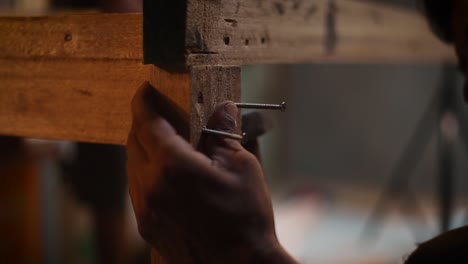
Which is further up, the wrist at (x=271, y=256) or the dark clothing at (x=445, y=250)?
the wrist at (x=271, y=256)

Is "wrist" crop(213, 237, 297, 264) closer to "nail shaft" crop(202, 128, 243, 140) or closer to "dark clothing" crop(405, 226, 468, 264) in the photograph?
"nail shaft" crop(202, 128, 243, 140)

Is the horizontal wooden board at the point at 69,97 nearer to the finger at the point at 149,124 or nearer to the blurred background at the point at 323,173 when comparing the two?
the finger at the point at 149,124

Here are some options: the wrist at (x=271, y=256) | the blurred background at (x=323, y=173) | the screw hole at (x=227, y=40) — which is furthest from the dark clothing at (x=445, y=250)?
the blurred background at (x=323, y=173)

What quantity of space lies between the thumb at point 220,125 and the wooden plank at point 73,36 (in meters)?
0.10

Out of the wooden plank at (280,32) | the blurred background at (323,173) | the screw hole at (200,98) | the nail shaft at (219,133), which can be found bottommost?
the blurred background at (323,173)

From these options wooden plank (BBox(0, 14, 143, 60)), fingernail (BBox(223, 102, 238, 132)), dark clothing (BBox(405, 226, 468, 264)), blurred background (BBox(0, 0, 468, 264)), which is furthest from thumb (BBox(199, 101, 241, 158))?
blurred background (BBox(0, 0, 468, 264))

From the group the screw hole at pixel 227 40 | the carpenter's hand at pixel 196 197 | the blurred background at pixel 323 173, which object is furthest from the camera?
the blurred background at pixel 323 173

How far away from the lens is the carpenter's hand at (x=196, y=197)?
473mm

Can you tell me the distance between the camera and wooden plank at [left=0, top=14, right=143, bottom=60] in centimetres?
56

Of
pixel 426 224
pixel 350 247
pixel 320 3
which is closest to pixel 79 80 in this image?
pixel 320 3

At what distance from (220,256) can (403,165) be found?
3.30 m

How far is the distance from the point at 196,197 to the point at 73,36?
245 mm

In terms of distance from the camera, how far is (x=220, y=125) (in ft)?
1.73

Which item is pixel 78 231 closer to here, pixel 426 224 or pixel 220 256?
pixel 426 224
